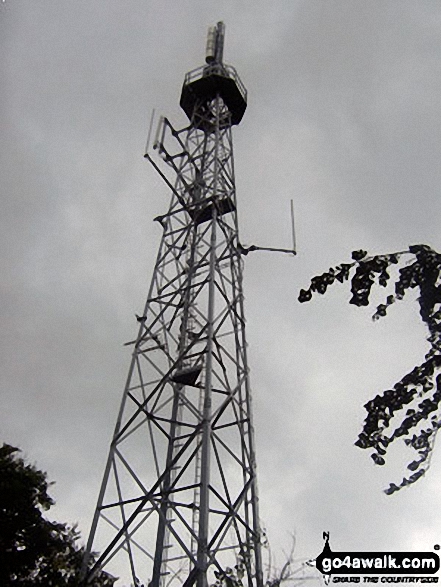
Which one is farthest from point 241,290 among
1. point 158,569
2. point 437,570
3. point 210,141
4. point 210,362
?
point 437,570

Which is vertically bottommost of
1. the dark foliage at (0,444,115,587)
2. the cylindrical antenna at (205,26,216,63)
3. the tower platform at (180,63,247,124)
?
the dark foliage at (0,444,115,587)

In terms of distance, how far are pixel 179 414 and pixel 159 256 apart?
15.5 feet

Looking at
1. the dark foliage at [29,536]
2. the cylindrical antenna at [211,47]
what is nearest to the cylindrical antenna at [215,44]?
the cylindrical antenna at [211,47]

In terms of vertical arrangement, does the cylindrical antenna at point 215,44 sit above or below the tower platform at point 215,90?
above

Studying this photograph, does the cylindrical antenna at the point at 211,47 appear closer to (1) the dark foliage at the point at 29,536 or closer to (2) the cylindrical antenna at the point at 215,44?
(2) the cylindrical antenna at the point at 215,44

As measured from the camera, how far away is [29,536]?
1373 cm

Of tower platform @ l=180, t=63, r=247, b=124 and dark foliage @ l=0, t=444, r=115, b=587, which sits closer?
dark foliage @ l=0, t=444, r=115, b=587

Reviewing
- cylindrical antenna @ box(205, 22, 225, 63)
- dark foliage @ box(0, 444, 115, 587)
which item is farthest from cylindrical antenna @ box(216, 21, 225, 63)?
dark foliage @ box(0, 444, 115, 587)

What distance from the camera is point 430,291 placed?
130 inches

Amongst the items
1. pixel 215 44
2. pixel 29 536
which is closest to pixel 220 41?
pixel 215 44

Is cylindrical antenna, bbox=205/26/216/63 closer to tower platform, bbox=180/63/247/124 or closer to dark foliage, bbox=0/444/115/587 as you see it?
tower platform, bbox=180/63/247/124

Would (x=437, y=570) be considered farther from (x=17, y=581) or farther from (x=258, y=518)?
(x=17, y=581)

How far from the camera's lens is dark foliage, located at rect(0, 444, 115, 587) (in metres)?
12.8

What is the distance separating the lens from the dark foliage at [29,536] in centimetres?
1275
